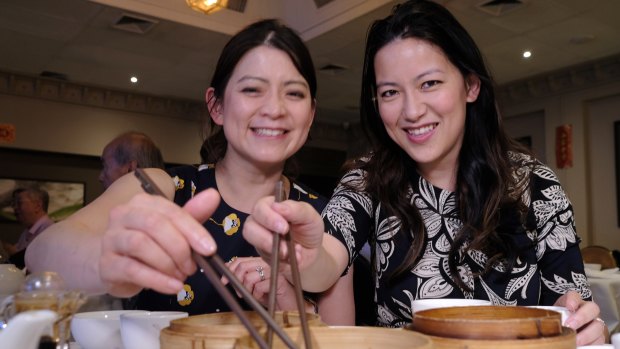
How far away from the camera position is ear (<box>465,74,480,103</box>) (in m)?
1.51

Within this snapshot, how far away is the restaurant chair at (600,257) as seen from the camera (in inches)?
190

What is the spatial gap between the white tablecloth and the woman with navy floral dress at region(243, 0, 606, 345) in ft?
7.91

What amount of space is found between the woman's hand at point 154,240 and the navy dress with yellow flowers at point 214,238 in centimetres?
74

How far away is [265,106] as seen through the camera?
1.42 meters

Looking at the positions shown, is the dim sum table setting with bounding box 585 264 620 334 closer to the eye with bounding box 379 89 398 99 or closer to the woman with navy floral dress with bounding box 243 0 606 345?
the woman with navy floral dress with bounding box 243 0 606 345

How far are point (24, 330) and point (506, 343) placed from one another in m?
0.48

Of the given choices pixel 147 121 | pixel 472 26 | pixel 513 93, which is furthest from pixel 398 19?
pixel 147 121

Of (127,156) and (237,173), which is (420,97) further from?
(127,156)

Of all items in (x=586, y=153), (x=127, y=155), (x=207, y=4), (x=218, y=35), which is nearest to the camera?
(x=127, y=155)

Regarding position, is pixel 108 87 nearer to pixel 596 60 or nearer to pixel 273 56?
pixel 596 60

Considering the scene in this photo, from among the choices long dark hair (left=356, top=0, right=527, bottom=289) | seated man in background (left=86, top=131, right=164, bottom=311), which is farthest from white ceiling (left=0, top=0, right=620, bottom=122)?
long dark hair (left=356, top=0, right=527, bottom=289)

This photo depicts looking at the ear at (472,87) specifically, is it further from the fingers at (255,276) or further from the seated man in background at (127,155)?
the seated man in background at (127,155)

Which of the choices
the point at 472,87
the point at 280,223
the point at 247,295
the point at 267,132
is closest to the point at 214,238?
the point at 267,132

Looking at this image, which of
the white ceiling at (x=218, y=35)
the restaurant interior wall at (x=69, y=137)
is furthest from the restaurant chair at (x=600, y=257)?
the restaurant interior wall at (x=69, y=137)
